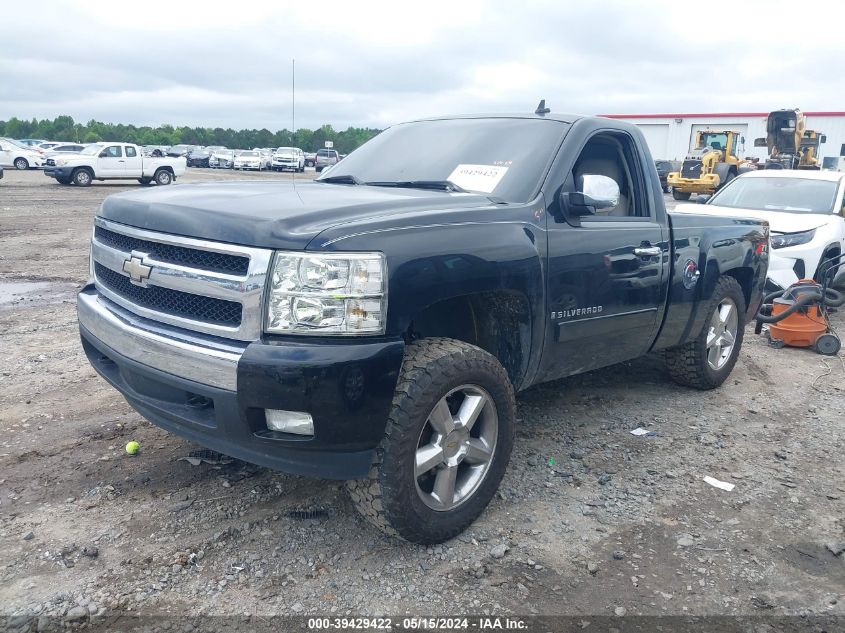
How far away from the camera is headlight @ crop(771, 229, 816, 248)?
845 centimetres

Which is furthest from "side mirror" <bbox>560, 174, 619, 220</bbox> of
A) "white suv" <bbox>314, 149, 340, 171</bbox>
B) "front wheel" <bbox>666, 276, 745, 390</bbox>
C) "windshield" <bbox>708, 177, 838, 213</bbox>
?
"white suv" <bbox>314, 149, 340, 171</bbox>

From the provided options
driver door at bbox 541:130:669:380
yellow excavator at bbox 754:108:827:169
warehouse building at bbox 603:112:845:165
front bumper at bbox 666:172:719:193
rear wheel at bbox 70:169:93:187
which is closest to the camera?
driver door at bbox 541:130:669:380

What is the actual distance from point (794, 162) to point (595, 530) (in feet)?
76.9

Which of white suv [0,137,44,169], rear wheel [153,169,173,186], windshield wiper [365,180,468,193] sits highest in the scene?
white suv [0,137,44,169]

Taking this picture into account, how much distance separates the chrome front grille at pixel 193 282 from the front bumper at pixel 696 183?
25846mm

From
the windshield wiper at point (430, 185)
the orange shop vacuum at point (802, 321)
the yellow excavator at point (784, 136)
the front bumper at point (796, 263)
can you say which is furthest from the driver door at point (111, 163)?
the windshield wiper at point (430, 185)

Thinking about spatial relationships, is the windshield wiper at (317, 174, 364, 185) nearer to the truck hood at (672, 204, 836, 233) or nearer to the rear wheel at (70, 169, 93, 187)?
→ the truck hood at (672, 204, 836, 233)

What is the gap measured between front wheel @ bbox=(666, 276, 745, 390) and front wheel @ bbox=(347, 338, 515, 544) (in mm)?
2441

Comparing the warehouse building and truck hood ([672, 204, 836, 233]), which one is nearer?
truck hood ([672, 204, 836, 233])

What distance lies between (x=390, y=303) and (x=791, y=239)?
7253 mm

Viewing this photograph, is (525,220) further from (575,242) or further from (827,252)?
(827,252)

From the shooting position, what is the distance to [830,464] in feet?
14.1

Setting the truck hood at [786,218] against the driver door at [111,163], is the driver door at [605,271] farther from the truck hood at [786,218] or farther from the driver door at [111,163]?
the driver door at [111,163]

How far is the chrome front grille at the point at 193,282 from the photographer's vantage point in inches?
108
